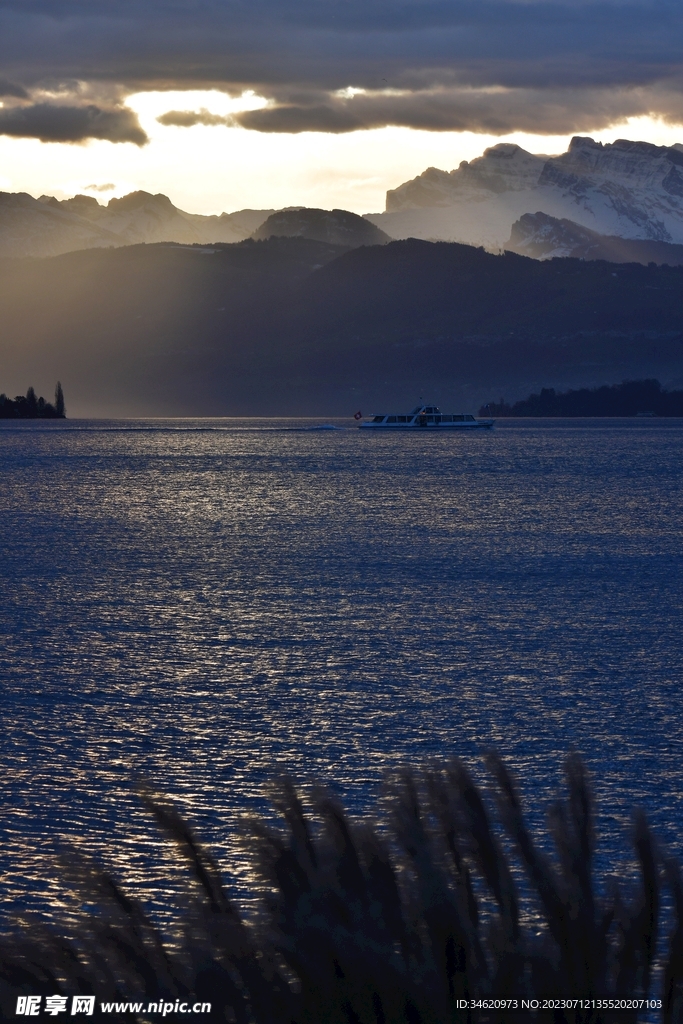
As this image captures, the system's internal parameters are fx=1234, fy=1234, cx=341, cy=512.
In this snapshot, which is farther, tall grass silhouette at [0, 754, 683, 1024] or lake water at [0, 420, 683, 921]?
lake water at [0, 420, 683, 921]

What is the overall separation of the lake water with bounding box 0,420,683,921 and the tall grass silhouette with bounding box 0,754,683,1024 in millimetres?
1333

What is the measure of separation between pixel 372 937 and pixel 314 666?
23.5m

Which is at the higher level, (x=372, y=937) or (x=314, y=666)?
(x=372, y=937)

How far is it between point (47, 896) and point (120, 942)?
9.62 meters

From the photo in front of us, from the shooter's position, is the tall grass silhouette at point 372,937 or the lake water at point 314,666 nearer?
the tall grass silhouette at point 372,937

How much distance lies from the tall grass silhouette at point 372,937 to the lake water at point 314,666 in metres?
1.33

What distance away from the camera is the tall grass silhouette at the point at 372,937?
15.8ft

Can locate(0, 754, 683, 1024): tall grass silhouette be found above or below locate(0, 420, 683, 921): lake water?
above

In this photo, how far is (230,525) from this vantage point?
7312 centimetres

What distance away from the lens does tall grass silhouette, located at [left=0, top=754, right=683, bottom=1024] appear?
4.80 meters

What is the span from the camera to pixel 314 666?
2831cm

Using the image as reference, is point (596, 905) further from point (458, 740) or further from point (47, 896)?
point (458, 740)

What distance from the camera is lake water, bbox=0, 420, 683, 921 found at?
1809cm

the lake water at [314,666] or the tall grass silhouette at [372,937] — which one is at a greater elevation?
the tall grass silhouette at [372,937]
